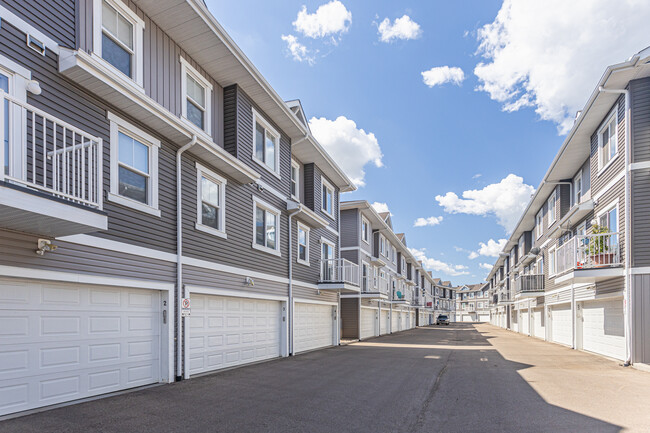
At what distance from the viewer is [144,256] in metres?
8.94

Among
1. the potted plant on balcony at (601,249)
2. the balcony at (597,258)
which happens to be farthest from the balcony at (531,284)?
the potted plant on balcony at (601,249)

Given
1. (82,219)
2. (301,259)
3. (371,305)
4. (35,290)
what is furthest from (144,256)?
(371,305)

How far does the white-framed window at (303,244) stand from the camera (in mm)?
17359

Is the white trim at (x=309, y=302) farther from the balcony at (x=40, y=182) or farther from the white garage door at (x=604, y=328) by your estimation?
the white garage door at (x=604, y=328)

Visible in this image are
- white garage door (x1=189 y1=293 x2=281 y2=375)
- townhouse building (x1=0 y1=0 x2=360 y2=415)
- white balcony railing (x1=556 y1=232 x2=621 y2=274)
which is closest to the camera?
townhouse building (x1=0 y1=0 x2=360 y2=415)

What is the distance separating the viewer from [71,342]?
7.30 metres

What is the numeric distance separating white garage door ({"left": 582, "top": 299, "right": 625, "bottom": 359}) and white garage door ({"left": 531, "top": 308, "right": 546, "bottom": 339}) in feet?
28.9

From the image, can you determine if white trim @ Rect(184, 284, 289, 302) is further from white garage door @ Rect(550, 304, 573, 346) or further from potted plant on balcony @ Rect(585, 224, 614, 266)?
white garage door @ Rect(550, 304, 573, 346)

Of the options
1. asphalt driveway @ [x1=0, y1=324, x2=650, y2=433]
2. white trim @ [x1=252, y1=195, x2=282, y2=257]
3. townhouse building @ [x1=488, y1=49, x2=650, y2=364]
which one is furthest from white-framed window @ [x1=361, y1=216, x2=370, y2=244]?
asphalt driveway @ [x1=0, y1=324, x2=650, y2=433]

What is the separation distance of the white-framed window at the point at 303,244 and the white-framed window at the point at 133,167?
8424mm

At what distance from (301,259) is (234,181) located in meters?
5.64

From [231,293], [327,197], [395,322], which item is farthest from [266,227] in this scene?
[395,322]

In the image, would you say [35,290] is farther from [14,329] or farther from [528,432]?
[528,432]

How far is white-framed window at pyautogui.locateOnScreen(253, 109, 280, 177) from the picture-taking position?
14.0 m
